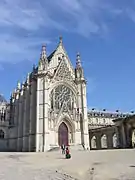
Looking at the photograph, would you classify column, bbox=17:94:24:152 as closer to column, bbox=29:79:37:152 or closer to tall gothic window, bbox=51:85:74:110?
column, bbox=29:79:37:152

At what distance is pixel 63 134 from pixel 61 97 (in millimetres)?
7079

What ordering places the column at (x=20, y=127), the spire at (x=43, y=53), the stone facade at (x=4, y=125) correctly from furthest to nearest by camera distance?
1. the stone facade at (x=4, y=125)
2. the spire at (x=43, y=53)
3. the column at (x=20, y=127)

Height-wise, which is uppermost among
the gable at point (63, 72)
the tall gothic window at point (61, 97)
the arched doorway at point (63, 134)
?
the gable at point (63, 72)

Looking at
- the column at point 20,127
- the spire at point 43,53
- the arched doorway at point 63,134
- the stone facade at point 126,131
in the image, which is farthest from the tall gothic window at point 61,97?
the stone facade at point 126,131

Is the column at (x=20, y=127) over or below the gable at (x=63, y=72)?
below

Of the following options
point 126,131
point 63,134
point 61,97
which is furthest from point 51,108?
point 126,131

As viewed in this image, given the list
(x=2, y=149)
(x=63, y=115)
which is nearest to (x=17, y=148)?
(x=2, y=149)

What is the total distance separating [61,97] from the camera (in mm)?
46938

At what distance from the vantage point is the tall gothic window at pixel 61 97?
4581 cm

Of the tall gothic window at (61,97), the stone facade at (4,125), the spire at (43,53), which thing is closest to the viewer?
the tall gothic window at (61,97)

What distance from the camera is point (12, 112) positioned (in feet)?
179

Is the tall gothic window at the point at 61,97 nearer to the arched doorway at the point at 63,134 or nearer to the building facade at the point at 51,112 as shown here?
the building facade at the point at 51,112

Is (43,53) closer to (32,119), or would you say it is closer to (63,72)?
(63,72)

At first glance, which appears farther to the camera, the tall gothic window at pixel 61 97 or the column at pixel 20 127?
the column at pixel 20 127
